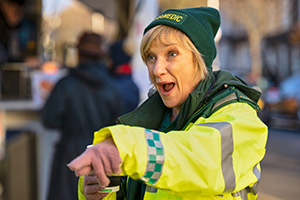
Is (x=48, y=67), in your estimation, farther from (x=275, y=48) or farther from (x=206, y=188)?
(x=275, y=48)

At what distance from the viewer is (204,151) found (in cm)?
127

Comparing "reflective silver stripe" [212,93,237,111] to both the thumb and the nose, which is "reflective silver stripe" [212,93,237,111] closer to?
the nose

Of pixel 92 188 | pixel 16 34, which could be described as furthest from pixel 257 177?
pixel 16 34

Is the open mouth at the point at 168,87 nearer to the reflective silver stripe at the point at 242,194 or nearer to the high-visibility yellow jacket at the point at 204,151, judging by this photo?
the high-visibility yellow jacket at the point at 204,151

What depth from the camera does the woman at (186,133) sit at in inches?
47.0

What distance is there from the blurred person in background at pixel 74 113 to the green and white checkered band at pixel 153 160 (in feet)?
9.99

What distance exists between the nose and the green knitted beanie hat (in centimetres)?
15

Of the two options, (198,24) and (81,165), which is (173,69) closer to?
(198,24)

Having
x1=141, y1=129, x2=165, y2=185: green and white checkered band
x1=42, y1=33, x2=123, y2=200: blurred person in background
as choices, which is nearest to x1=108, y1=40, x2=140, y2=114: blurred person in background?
x1=42, y1=33, x2=123, y2=200: blurred person in background

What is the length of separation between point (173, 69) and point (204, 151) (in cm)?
52

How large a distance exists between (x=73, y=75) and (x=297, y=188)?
3282mm

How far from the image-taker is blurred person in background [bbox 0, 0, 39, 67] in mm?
6840

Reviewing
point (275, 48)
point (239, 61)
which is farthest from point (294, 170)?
point (239, 61)

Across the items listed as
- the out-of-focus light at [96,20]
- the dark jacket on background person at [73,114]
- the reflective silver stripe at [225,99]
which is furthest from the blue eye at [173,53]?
the out-of-focus light at [96,20]
